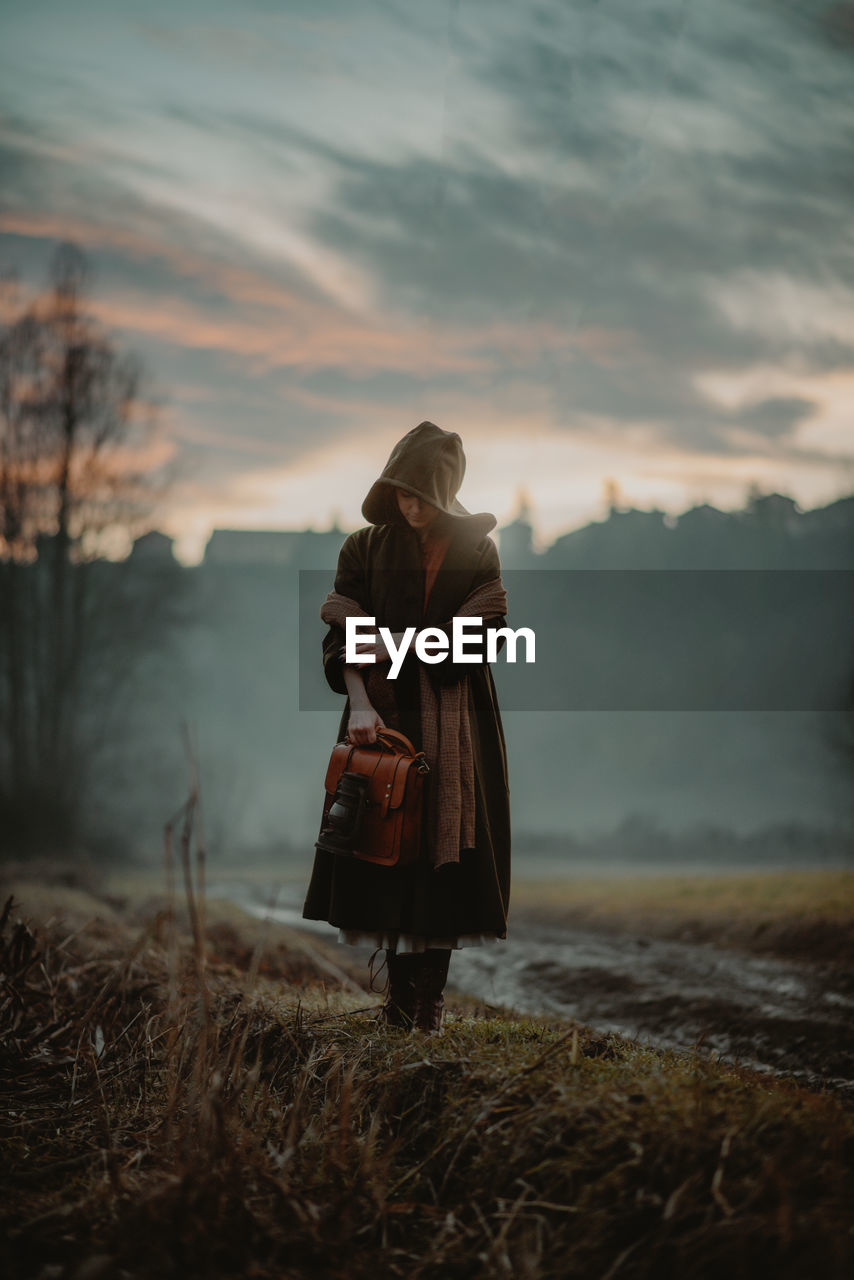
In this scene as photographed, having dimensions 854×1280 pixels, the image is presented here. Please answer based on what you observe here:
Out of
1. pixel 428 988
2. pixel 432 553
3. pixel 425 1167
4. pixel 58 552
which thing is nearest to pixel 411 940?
pixel 428 988

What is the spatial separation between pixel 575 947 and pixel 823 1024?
12.3 ft

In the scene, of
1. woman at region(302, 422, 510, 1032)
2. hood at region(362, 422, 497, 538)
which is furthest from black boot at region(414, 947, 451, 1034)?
hood at region(362, 422, 497, 538)

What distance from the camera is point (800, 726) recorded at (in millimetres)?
34156

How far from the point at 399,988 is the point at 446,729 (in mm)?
989

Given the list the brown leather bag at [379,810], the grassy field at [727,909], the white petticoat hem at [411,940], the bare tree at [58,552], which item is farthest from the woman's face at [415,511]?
the bare tree at [58,552]

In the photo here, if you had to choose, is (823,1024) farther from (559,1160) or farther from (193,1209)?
(193,1209)

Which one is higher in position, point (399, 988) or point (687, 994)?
point (399, 988)

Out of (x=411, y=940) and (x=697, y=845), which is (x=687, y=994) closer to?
(x=411, y=940)

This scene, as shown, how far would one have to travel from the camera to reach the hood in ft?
11.9

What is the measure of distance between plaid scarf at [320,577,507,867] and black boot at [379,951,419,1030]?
0.49 metres

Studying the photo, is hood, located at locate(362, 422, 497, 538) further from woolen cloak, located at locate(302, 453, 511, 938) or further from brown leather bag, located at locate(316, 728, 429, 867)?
brown leather bag, located at locate(316, 728, 429, 867)

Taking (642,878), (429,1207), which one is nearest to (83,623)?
(642,878)

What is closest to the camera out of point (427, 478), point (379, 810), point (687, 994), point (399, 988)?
point (379, 810)

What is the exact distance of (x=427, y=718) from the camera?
3.53 m
